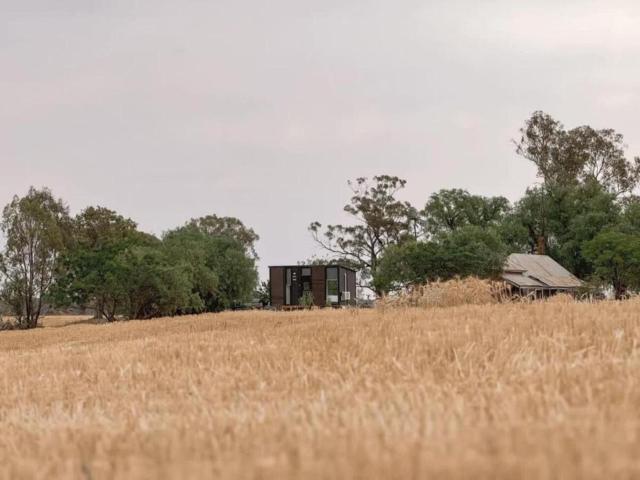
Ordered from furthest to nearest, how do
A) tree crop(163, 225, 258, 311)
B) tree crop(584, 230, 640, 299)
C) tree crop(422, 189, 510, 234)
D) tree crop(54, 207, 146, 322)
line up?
tree crop(422, 189, 510, 234) < tree crop(163, 225, 258, 311) < tree crop(584, 230, 640, 299) < tree crop(54, 207, 146, 322)

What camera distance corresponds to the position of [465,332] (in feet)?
32.6

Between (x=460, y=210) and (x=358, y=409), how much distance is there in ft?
325

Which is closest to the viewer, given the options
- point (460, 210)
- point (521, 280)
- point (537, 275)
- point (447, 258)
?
point (447, 258)

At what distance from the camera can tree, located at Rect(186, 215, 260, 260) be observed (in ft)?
406

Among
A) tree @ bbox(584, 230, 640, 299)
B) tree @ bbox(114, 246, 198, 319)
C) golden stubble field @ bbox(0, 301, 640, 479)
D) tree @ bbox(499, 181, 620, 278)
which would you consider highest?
tree @ bbox(499, 181, 620, 278)

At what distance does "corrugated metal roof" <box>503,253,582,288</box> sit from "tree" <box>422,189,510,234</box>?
15.9 metres

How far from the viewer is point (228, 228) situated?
125312 millimetres

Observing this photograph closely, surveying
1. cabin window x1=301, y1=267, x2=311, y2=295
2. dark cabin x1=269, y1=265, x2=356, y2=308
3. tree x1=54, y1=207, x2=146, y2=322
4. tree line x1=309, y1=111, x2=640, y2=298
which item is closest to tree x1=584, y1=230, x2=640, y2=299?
tree line x1=309, y1=111, x2=640, y2=298

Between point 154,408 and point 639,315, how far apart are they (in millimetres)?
7272

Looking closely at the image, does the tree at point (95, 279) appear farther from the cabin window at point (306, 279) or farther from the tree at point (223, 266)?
the cabin window at point (306, 279)

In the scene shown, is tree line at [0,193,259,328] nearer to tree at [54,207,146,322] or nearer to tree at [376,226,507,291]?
tree at [54,207,146,322]

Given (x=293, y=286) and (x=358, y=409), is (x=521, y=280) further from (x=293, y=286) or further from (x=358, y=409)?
(x=358, y=409)

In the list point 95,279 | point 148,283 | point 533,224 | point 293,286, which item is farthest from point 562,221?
point 95,279

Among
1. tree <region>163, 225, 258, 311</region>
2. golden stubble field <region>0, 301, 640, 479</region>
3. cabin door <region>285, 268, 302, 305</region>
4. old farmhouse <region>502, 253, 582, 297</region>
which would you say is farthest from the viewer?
cabin door <region>285, 268, 302, 305</region>
